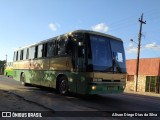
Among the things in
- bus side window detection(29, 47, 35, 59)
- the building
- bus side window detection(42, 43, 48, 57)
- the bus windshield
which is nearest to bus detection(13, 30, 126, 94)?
the bus windshield

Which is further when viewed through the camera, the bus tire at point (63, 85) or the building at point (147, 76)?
the building at point (147, 76)

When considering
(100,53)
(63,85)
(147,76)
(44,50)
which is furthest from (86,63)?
(147,76)

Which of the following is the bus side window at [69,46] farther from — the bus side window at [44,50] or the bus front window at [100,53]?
the bus side window at [44,50]

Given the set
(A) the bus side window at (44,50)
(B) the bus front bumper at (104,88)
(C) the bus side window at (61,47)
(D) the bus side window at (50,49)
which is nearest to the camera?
(B) the bus front bumper at (104,88)

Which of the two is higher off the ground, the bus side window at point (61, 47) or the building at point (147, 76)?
the bus side window at point (61, 47)

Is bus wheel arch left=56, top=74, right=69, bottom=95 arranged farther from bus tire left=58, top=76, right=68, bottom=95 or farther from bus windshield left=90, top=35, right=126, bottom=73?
bus windshield left=90, top=35, right=126, bottom=73

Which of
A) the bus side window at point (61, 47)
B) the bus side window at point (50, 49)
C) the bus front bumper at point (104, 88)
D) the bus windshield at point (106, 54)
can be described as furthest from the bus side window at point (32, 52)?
the bus front bumper at point (104, 88)

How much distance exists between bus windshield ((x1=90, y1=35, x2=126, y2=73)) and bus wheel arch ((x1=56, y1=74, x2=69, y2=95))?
2.40 m

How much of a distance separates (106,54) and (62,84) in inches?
123

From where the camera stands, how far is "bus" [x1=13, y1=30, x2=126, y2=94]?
1295 centimetres

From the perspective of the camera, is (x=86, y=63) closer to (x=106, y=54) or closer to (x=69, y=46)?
(x=106, y=54)

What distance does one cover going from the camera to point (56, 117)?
30.2 ft

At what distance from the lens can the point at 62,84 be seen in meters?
15.2

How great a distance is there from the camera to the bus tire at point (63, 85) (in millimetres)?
14867
